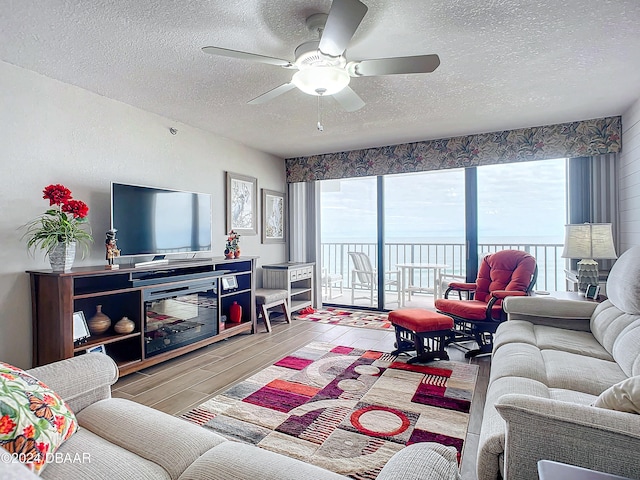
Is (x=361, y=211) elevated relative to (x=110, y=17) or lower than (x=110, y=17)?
lower

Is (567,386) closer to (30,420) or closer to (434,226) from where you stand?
(30,420)

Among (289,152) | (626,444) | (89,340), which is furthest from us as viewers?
(289,152)

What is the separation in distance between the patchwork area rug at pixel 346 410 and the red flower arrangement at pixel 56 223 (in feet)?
5.19

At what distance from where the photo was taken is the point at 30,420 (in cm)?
104

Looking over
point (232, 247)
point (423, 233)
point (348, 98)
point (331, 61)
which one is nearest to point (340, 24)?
point (331, 61)

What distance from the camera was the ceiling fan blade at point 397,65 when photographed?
1962 millimetres

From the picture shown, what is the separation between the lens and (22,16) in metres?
1.99

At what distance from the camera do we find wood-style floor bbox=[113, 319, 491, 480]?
2434 mm

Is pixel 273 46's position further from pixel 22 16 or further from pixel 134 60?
pixel 22 16

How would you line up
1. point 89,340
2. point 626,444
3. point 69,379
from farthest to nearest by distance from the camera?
point 89,340
point 69,379
point 626,444

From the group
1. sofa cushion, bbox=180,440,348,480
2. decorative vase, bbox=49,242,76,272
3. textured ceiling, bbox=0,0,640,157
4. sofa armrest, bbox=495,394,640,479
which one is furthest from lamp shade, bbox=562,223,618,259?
decorative vase, bbox=49,242,76,272

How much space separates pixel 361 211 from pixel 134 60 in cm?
438

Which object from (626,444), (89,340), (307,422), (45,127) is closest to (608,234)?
(626,444)

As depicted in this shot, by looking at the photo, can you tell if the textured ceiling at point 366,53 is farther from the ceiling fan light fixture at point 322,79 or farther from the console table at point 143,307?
the console table at point 143,307
